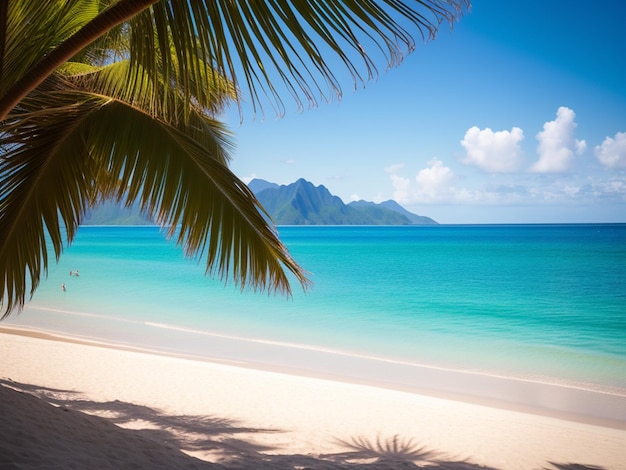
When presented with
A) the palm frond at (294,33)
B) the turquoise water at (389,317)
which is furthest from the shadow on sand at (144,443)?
the palm frond at (294,33)

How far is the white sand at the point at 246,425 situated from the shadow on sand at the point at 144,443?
12mm

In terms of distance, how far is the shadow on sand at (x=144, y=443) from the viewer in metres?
2.67

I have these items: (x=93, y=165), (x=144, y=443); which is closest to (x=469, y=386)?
(x=144, y=443)

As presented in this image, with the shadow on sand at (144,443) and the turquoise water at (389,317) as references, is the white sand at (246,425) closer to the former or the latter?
the shadow on sand at (144,443)

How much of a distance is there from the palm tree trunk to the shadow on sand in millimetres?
1649

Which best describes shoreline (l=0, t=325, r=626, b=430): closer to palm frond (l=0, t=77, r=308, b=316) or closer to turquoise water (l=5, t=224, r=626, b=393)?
turquoise water (l=5, t=224, r=626, b=393)

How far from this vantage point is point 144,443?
11.0ft

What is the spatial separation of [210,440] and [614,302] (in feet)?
63.0

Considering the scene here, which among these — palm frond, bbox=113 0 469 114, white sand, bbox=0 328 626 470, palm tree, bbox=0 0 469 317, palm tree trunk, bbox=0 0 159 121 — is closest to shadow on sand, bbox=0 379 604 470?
white sand, bbox=0 328 626 470

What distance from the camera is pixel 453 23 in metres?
1.36

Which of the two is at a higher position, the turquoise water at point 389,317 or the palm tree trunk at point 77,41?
the palm tree trunk at point 77,41

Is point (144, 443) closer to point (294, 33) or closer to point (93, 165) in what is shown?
point (93, 165)

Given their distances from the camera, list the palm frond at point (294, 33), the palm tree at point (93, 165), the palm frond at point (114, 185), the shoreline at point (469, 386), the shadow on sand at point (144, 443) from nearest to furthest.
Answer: the palm frond at point (294, 33) < the palm tree at point (93, 165) < the shadow on sand at point (144, 443) < the palm frond at point (114, 185) < the shoreline at point (469, 386)

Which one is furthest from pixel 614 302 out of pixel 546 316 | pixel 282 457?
pixel 282 457
